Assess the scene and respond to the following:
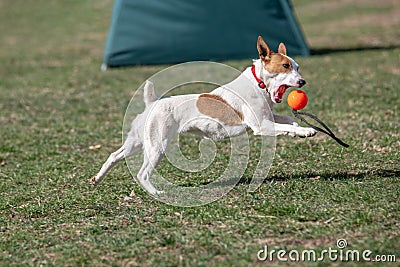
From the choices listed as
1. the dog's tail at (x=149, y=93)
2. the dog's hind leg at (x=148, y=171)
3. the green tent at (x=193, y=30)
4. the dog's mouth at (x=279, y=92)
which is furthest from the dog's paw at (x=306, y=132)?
the green tent at (x=193, y=30)

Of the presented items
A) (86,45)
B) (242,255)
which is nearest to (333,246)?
(242,255)

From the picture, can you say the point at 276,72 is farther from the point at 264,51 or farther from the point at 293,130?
the point at 293,130

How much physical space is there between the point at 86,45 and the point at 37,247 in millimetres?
14722

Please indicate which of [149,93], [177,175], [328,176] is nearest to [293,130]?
[328,176]

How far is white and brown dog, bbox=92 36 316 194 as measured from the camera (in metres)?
5.46

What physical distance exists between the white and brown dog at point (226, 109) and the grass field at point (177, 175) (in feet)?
1.76

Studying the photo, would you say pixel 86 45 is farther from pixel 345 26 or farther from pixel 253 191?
pixel 253 191

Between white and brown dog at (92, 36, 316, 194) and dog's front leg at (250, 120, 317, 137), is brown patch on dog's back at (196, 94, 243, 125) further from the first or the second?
dog's front leg at (250, 120, 317, 137)

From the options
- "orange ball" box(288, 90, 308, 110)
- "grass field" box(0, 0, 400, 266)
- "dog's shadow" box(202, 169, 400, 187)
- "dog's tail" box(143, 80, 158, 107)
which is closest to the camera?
"grass field" box(0, 0, 400, 266)

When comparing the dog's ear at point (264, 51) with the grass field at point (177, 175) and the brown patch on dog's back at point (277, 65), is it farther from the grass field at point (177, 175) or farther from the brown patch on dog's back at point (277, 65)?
the grass field at point (177, 175)

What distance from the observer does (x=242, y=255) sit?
13.8 ft

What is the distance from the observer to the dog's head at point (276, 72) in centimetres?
542

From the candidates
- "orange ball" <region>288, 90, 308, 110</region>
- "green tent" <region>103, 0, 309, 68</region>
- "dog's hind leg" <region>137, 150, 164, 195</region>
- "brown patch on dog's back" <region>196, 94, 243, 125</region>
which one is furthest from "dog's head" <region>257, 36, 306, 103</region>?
"green tent" <region>103, 0, 309, 68</region>

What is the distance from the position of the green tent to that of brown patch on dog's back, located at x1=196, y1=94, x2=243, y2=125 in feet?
Result: 26.9
